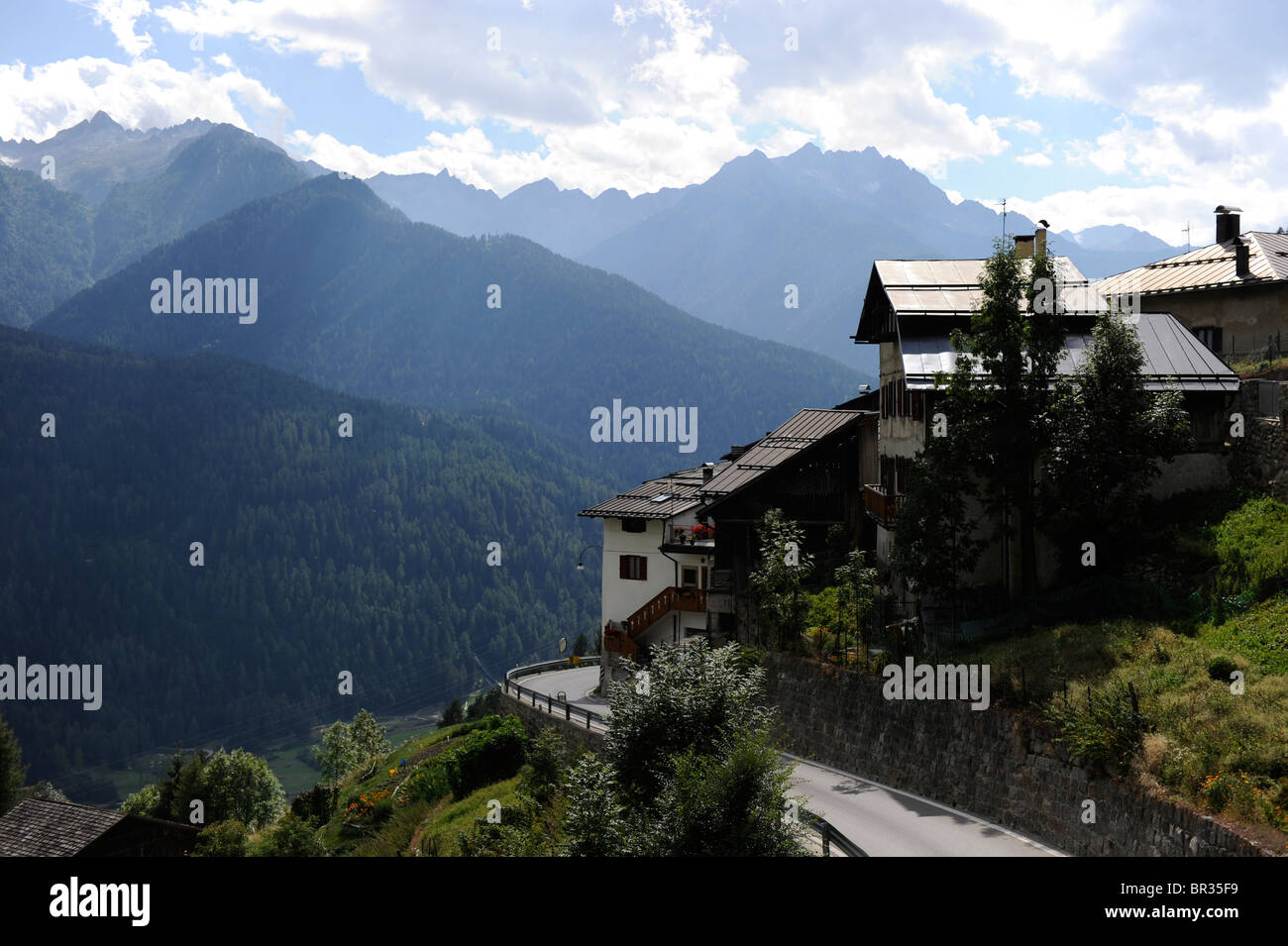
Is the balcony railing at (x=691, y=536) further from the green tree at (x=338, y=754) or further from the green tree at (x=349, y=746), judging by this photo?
the green tree at (x=338, y=754)

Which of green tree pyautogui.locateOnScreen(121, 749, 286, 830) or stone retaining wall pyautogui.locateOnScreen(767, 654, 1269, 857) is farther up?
stone retaining wall pyautogui.locateOnScreen(767, 654, 1269, 857)

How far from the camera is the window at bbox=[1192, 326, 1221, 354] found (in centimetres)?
4362

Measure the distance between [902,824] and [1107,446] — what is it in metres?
10.7

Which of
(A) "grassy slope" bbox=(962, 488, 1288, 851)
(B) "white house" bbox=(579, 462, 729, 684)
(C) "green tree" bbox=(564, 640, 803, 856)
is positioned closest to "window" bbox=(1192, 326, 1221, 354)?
(A) "grassy slope" bbox=(962, 488, 1288, 851)

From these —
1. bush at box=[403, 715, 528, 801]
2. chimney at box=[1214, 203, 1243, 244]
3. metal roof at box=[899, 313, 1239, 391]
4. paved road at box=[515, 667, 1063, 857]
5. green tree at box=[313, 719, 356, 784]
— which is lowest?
green tree at box=[313, 719, 356, 784]

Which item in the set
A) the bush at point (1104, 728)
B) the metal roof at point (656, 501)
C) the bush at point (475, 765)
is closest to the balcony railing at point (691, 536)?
the metal roof at point (656, 501)

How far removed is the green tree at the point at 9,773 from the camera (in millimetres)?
82125

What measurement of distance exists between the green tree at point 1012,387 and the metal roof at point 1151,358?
175 cm

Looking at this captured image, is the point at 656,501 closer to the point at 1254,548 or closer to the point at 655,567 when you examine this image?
the point at 655,567

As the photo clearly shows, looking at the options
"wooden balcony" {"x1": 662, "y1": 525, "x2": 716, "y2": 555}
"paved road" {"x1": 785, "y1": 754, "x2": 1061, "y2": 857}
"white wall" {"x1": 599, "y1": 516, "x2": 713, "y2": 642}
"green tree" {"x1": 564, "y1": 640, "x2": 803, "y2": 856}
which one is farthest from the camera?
"white wall" {"x1": 599, "y1": 516, "x2": 713, "y2": 642}

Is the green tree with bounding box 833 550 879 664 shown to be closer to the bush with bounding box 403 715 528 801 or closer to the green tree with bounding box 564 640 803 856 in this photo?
the green tree with bounding box 564 640 803 856

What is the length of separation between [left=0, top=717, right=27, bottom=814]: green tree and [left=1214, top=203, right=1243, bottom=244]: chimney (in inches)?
3517
